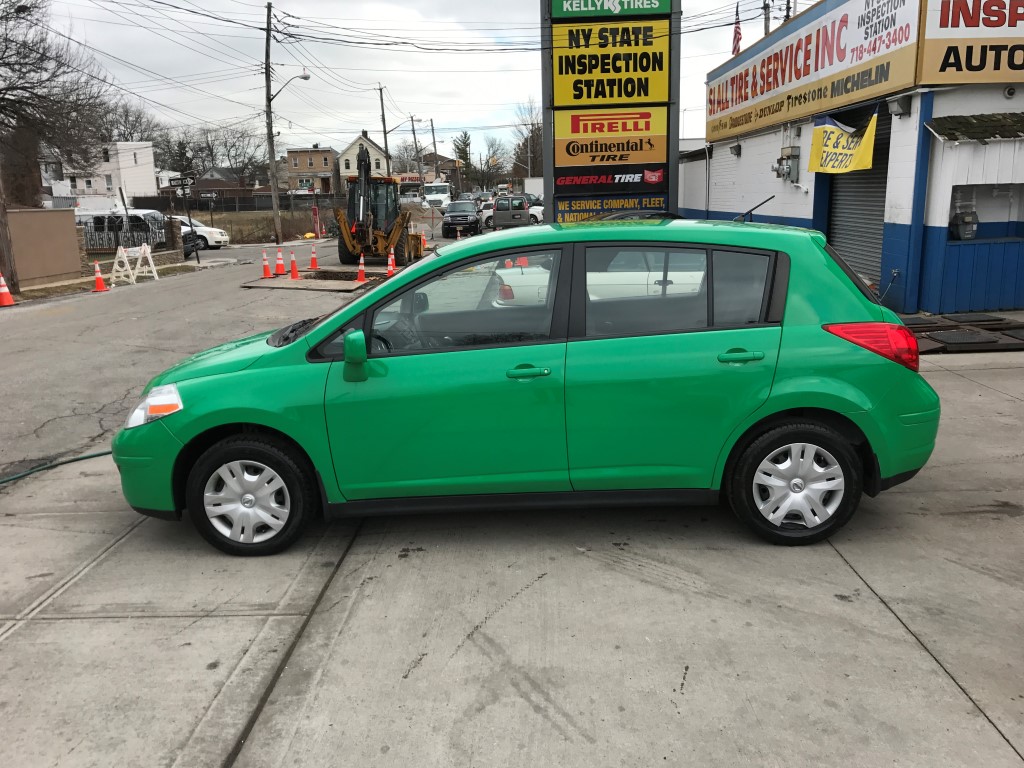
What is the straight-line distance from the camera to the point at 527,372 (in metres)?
4.11

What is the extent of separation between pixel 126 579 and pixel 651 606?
264 cm

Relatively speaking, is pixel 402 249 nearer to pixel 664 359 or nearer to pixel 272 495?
pixel 272 495

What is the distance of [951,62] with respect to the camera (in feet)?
35.2

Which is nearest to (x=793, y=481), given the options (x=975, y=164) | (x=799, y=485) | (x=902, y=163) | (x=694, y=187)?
(x=799, y=485)

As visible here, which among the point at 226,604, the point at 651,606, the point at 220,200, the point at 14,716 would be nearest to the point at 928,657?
the point at 651,606

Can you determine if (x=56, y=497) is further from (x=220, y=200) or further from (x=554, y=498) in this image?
(x=220, y=200)

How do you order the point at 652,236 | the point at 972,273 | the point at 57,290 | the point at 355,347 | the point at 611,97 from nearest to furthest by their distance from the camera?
1. the point at 355,347
2. the point at 652,236
3. the point at 972,273
4. the point at 611,97
5. the point at 57,290

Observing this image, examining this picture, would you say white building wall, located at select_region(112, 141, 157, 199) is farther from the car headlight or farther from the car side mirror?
the car side mirror

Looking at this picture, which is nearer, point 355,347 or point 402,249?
point 355,347

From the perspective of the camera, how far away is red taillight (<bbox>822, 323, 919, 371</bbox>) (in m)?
4.18

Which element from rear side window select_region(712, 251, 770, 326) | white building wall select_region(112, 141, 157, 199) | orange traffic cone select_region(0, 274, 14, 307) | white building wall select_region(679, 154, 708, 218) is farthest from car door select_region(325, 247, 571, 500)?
white building wall select_region(112, 141, 157, 199)

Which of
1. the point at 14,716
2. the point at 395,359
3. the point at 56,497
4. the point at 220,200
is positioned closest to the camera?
the point at 14,716

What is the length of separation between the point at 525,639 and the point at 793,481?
5.47ft

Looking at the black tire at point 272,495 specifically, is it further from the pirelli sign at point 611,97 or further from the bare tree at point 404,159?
the bare tree at point 404,159
